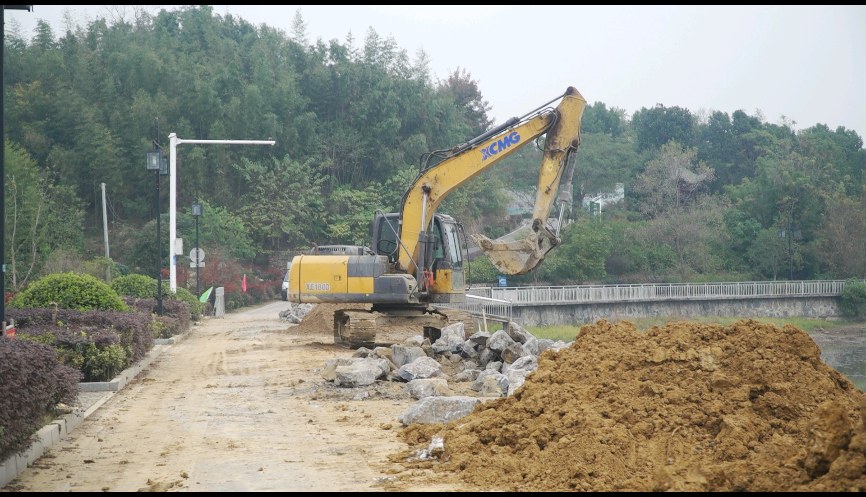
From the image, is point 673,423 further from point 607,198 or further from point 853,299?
point 607,198

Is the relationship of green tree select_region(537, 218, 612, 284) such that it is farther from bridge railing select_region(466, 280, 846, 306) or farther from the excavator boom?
the excavator boom

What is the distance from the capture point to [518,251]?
21.4m

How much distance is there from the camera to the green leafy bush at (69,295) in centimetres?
1942

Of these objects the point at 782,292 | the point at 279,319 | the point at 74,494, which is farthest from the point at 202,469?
the point at 782,292

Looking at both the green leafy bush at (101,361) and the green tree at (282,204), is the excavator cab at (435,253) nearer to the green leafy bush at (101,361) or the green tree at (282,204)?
the green leafy bush at (101,361)

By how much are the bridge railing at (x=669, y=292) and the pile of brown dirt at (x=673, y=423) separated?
38412 mm

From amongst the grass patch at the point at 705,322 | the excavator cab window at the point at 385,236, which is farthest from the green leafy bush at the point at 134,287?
the grass patch at the point at 705,322

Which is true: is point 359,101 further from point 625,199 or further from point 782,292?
point 782,292

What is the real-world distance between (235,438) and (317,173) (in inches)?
2093


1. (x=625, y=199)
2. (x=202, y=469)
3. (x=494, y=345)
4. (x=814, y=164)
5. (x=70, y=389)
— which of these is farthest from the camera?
(x=625, y=199)

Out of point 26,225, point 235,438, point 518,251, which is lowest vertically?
point 235,438

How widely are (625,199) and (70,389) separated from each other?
6407 centimetres

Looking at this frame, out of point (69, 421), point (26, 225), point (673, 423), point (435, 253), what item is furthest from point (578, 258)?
point (673, 423)

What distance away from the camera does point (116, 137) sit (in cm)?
6053
